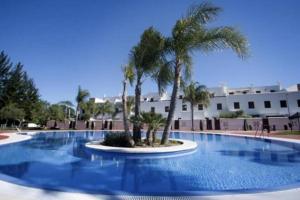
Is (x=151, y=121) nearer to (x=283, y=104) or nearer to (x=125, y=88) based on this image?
(x=125, y=88)

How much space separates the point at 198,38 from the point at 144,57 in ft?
11.7

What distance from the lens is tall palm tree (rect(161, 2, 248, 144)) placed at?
12.2 meters

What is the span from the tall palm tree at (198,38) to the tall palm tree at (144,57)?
74cm

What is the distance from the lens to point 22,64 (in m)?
50.5

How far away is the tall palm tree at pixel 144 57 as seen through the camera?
13.2 metres

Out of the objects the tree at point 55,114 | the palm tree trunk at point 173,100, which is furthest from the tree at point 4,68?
the palm tree trunk at point 173,100

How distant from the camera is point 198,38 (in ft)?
41.4

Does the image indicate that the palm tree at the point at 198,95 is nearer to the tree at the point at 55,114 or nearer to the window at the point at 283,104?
the window at the point at 283,104

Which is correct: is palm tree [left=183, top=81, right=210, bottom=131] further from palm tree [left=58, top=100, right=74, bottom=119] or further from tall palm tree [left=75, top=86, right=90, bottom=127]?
palm tree [left=58, top=100, right=74, bottom=119]

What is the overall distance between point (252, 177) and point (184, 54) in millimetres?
8053

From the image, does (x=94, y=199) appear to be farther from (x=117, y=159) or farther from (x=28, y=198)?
(x=117, y=159)

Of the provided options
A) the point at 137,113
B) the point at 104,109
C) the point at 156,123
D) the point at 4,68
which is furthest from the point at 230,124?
the point at 4,68

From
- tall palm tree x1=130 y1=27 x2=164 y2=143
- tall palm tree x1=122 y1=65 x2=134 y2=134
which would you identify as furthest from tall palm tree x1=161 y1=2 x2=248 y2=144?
tall palm tree x1=122 y1=65 x2=134 y2=134

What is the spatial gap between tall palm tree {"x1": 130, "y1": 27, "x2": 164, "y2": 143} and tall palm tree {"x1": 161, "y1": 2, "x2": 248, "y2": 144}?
2.42 ft
